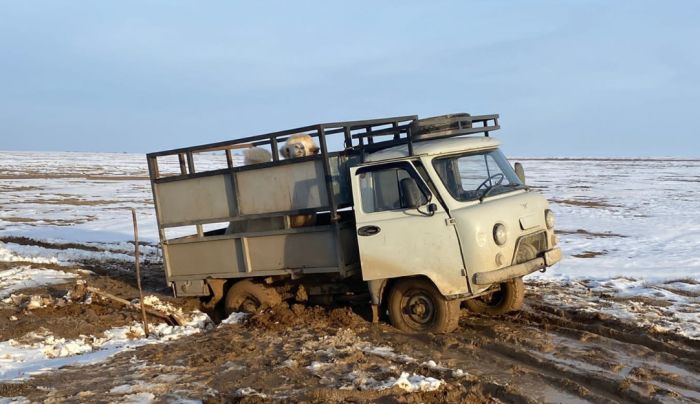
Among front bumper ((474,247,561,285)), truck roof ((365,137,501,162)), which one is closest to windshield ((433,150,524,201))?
truck roof ((365,137,501,162))

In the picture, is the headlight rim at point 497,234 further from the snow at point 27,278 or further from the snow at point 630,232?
the snow at point 27,278

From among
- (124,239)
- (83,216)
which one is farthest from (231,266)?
(83,216)

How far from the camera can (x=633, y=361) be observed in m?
6.45

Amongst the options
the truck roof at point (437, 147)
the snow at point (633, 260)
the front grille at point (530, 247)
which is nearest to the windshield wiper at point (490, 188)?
the truck roof at point (437, 147)

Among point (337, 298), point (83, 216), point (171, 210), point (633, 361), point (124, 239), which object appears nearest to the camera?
point (633, 361)

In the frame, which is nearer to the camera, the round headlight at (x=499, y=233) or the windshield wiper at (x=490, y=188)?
the round headlight at (x=499, y=233)

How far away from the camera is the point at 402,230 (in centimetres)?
754

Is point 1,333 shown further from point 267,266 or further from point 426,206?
point 426,206

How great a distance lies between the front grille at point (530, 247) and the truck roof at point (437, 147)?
128 centimetres

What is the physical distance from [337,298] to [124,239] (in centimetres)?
1123

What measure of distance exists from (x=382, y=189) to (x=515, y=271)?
1873mm

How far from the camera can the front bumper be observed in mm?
7078

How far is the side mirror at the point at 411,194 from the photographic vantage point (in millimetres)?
7324

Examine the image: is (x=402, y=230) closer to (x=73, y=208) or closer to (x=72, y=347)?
(x=72, y=347)
